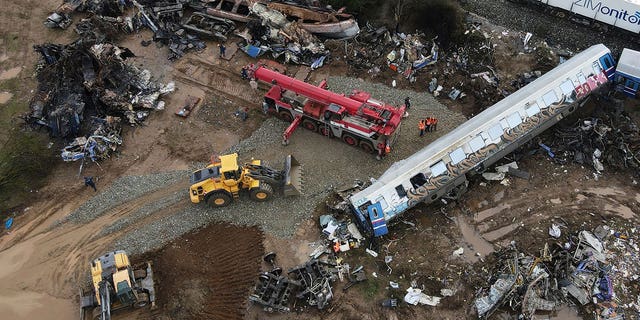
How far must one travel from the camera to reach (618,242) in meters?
17.7

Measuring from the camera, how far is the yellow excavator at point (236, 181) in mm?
18547

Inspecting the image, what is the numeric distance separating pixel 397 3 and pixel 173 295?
18018 millimetres

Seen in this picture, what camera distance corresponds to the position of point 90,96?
75.6 ft

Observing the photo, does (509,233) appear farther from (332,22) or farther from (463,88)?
(332,22)

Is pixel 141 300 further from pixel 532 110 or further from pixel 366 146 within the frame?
pixel 532 110

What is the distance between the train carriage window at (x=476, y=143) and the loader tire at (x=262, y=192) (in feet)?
25.9

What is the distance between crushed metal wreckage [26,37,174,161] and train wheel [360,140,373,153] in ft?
31.8

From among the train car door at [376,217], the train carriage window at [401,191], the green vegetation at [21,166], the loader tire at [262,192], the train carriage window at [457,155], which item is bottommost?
the green vegetation at [21,166]

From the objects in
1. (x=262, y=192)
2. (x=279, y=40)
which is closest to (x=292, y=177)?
(x=262, y=192)

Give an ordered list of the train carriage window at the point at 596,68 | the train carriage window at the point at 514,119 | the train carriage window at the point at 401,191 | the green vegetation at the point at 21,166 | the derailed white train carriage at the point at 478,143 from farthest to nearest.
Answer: the train carriage window at the point at 596,68, the green vegetation at the point at 21,166, the train carriage window at the point at 514,119, the train carriage window at the point at 401,191, the derailed white train carriage at the point at 478,143

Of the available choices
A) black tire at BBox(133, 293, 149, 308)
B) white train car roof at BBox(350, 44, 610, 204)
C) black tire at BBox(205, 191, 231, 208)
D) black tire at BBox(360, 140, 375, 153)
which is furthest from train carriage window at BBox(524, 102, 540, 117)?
black tire at BBox(133, 293, 149, 308)

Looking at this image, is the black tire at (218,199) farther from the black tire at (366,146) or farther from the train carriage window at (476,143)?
the train carriage window at (476,143)

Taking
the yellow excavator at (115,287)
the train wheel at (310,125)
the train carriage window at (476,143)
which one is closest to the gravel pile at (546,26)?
the train carriage window at (476,143)

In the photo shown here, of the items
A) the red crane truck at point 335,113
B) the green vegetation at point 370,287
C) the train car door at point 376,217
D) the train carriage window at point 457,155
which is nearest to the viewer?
Answer: the green vegetation at point 370,287
